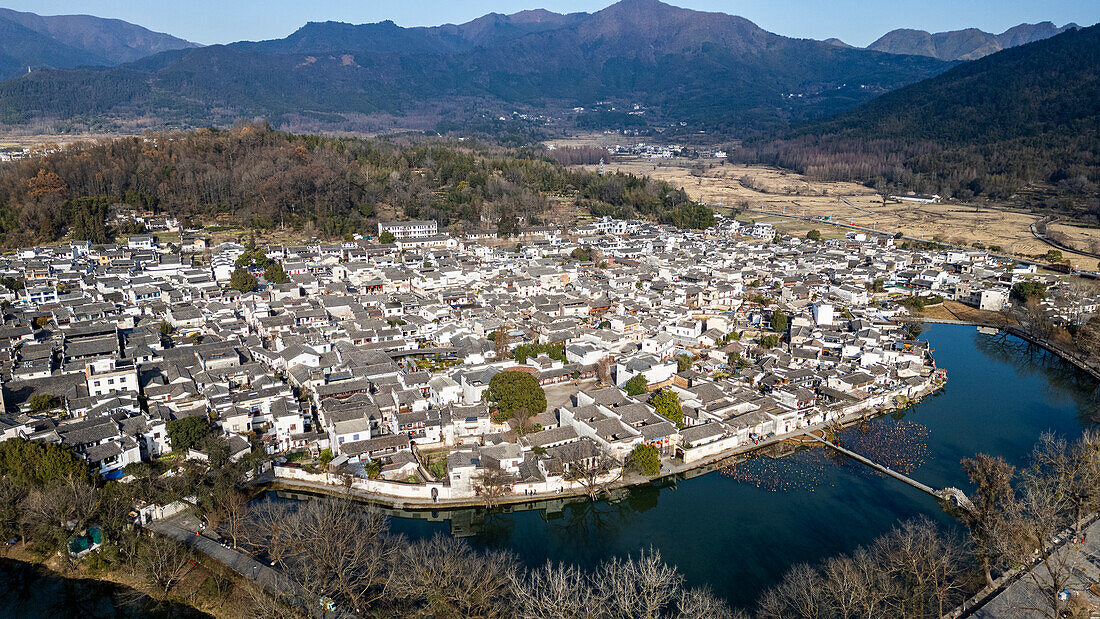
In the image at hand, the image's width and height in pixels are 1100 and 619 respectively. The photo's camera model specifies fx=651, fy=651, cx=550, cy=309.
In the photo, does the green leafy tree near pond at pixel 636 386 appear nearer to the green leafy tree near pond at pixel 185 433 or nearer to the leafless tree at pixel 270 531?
the leafless tree at pixel 270 531

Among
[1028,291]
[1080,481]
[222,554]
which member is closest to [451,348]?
[222,554]

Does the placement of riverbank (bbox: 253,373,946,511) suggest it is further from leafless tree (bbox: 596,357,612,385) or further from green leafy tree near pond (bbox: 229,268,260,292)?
green leafy tree near pond (bbox: 229,268,260,292)

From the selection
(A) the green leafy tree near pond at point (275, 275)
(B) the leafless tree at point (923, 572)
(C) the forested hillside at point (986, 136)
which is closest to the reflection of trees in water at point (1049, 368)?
(B) the leafless tree at point (923, 572)

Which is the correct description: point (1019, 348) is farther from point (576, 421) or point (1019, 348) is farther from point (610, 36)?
point (610, 36)

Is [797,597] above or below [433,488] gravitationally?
above

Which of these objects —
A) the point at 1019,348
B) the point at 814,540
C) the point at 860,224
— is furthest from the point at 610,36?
the point at 814,540

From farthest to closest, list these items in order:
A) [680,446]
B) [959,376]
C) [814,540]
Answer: [959,376], [680,446], [814,540]

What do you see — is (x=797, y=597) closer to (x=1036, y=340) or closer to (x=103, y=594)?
(x=103, y=594)
